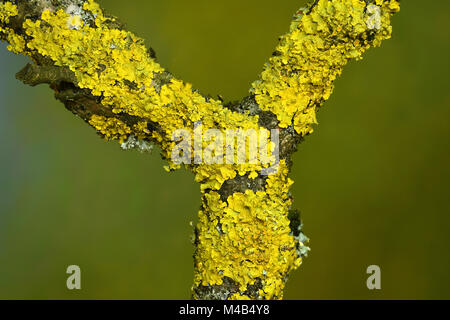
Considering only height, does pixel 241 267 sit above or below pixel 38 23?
below

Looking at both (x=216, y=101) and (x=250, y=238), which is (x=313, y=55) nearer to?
(x=216, y=101)

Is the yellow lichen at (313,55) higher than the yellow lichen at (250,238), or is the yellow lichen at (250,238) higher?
the yellow lichen at (313,55)

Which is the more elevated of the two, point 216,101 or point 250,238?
point 216,101

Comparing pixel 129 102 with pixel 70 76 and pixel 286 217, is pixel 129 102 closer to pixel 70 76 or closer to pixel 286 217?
pixel 70 76

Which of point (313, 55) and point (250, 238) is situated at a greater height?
point (313, 55)

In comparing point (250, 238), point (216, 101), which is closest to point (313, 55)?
point (216, 101)

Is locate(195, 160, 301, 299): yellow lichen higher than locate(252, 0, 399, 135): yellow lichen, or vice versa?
locate(252, 0, 399, 135): yellow lichen
